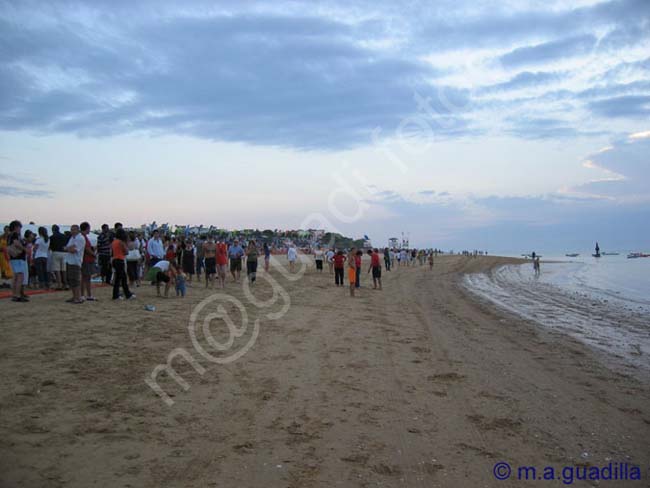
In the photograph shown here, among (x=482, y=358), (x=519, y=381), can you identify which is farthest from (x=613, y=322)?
(x=519, y=381)

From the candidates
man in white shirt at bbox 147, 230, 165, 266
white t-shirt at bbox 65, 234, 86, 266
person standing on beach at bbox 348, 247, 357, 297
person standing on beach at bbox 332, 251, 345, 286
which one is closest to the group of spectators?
white t-shirt at bbox 65, 234, 86, 266

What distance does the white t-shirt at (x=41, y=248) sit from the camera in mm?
12266

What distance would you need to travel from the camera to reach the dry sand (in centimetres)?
385

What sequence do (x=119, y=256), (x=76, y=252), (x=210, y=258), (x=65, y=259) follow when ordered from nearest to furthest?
1. (x=76, y=252)
2. (x=65, y=259)
3. (x=119, y=256)
4. (x=210, y=258)

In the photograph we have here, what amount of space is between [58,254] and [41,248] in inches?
21.3

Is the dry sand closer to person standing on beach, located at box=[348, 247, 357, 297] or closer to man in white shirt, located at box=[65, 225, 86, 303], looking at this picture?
man in white shirt, located at box=[65, 225, 86, 303]

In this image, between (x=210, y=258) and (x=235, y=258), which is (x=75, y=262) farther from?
(x=235, y=258)

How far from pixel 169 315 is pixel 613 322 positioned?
12.3m

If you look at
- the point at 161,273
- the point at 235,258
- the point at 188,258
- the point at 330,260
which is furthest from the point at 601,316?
the point at 330,260

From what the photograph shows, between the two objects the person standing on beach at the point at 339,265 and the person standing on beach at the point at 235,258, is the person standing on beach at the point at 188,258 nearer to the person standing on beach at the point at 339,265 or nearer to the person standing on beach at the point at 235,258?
the person standing on beach at the point at 235,258

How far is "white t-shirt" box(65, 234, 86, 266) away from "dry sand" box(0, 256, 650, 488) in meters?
1.15

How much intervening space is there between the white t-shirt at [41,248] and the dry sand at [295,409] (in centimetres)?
370

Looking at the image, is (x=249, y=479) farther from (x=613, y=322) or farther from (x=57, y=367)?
(x=613, y=322)

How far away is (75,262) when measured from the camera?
9875 mm
